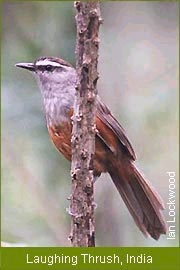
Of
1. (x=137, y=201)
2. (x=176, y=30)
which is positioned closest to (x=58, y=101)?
(x=137, y=201)

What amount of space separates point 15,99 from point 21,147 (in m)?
0.23

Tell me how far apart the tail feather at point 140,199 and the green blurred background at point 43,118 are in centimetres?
23

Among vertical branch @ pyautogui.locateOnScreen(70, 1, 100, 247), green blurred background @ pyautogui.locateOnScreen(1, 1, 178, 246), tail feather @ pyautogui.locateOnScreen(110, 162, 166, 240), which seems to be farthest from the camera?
green blurred background @ pyautogui.locateOnScreen(1, 1, 178, 246)

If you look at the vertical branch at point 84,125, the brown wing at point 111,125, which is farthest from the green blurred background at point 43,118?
the vertical branch at point 84,125

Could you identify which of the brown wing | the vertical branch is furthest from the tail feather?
the vertical branch

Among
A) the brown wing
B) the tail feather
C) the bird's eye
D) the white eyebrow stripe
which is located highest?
the white eyebrow stripe

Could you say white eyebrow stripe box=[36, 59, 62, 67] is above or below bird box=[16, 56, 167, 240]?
above

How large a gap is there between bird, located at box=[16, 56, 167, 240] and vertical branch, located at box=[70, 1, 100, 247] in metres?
0.51

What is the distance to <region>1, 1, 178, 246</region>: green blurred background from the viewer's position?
3.11m

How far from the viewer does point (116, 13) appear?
3.32m

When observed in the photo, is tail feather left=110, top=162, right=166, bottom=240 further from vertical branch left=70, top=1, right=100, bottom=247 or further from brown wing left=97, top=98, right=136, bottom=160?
vertical branch left=70, top=1, right=100, bottom=247

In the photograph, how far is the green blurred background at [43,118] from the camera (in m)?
3.11

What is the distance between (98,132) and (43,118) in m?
0.65

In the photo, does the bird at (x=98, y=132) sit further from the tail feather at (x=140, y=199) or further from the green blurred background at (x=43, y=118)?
the green blurred background at (x=43, y=118)
